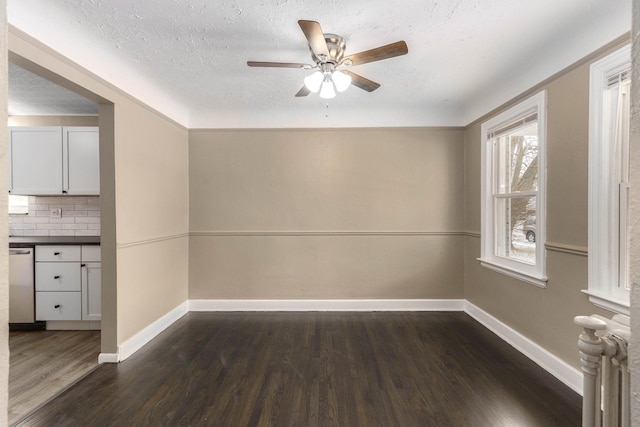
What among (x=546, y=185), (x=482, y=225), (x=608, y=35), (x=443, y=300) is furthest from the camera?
(x=443, y=300)

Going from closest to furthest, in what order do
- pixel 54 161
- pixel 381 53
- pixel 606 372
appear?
pixel 606 372 → pixel 381 53 → pixel 54 161

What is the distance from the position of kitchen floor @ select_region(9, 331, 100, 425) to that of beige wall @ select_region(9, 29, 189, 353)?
31 centimetres

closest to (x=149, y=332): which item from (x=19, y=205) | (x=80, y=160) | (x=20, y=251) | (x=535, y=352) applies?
(x=20, y=251)

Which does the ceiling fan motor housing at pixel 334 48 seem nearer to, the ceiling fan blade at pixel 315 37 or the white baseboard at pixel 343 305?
the ceiling fan blade at pixel 315 37

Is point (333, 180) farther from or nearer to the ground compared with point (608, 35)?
nearer to the ground

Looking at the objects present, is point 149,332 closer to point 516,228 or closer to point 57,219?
point 57,219

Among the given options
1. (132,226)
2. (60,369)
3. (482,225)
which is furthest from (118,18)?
(482,225)

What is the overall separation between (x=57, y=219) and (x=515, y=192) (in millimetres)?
5093

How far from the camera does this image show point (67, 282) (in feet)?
10.2

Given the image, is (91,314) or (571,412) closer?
(571,412)

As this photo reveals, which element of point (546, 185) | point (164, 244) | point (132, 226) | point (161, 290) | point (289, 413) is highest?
point (546, 185)

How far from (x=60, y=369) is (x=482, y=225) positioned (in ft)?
13.5

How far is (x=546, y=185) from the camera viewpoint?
7.90ft

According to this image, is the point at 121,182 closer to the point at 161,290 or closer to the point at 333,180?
the point at 161,290
